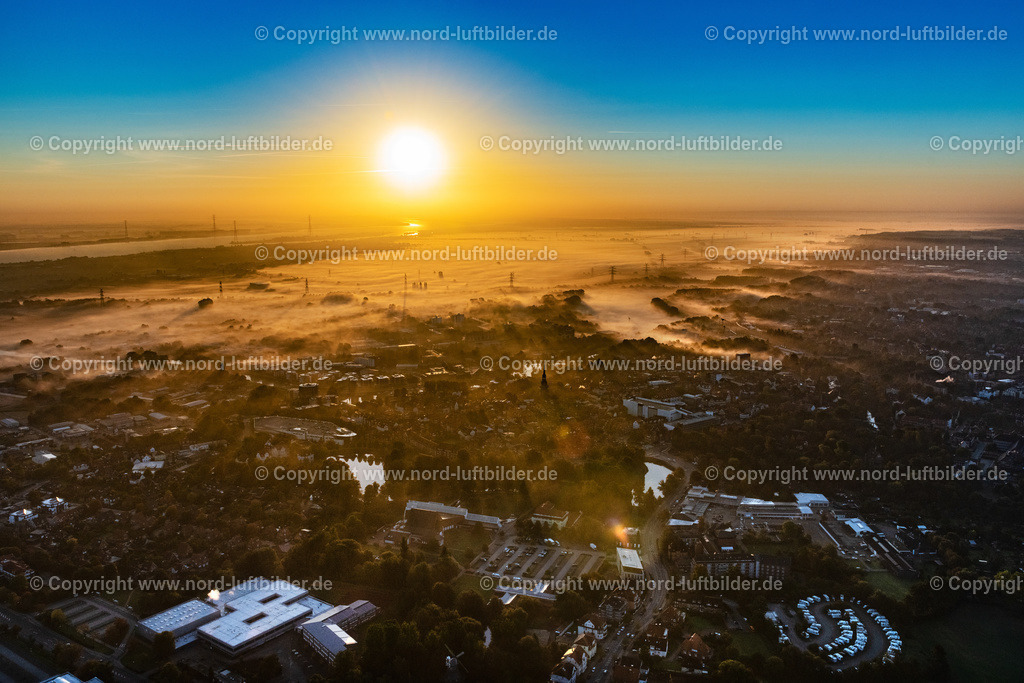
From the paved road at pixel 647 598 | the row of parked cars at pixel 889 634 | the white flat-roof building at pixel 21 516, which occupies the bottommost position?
the row of parked cars at pixel 889 634

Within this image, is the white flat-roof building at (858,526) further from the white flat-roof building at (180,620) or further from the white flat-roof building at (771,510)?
the white flat-roof building at (180,620)

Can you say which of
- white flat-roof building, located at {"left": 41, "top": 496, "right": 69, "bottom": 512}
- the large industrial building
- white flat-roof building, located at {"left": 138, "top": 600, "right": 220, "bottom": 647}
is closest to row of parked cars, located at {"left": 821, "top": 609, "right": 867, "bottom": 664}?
the large industrial building

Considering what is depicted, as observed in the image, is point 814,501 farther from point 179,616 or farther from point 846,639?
point 179,616

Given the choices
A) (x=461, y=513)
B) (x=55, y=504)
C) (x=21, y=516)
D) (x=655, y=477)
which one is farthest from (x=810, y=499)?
(x=21, y=516)

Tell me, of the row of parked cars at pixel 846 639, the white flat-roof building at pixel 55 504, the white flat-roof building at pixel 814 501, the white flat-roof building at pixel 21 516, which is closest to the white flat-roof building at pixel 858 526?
the white flat-roof building at pixel 814 501

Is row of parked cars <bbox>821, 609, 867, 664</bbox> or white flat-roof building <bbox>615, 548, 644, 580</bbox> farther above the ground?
white flat-roof building <bbox>615, 548, 644, 580</bbox>

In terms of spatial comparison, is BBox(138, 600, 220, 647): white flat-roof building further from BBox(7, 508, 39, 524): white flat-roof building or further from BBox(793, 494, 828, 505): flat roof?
BBox(793, 494, 828, 505): flat roof

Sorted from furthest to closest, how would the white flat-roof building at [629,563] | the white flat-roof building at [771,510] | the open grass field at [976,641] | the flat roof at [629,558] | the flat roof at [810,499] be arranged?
the flat roof at [810,499] → the white flat-roof building at [771,510] → the flat roof at [629,558] → the white flat-roof building at [629,563] → the open grass field at [976,641]

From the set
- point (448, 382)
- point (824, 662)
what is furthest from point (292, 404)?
point (824, 662)
